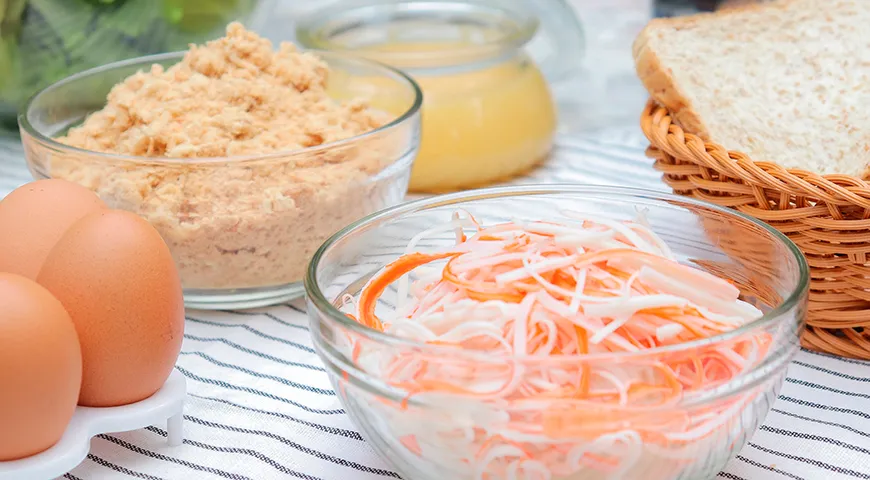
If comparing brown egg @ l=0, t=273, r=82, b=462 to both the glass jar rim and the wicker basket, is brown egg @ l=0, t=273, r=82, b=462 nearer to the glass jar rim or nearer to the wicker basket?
the wicker basket

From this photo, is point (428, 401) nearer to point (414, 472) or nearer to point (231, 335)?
point (414, 472)

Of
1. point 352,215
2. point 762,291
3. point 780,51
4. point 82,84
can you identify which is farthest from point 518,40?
point 762,291

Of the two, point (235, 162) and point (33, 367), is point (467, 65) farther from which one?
point (33, 367)

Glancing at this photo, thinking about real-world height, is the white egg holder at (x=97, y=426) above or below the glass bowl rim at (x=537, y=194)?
below

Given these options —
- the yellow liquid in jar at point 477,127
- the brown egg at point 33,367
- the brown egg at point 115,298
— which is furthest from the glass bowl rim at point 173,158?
the brown egg at point 33,367

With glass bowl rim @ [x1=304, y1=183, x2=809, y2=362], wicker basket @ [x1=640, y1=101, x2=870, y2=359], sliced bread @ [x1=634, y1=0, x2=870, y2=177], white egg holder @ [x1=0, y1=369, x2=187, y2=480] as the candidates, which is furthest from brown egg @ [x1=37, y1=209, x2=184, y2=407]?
sliced bread @ [x1=634, y1=0, x2=870, y2=177]

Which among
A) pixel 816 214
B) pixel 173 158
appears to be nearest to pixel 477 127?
pixel 173 158

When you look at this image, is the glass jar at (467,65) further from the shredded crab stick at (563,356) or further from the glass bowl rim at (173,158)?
the shredded crab stick at (563,356)
